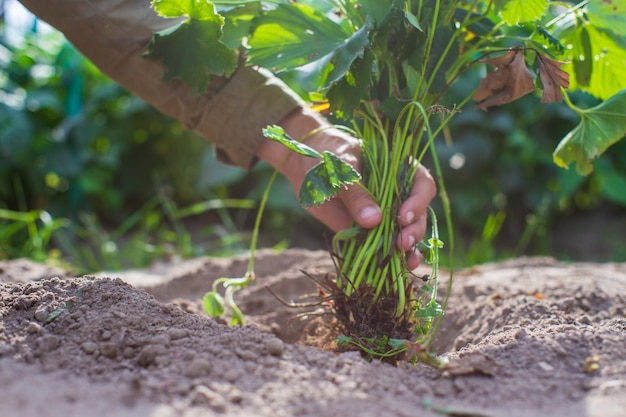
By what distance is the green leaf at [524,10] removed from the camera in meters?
1.27

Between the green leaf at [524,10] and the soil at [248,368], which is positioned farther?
the green leaf at [524,10]

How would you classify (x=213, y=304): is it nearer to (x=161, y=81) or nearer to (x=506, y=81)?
(x=161, y=81)

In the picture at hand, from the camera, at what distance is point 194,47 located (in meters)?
1.35

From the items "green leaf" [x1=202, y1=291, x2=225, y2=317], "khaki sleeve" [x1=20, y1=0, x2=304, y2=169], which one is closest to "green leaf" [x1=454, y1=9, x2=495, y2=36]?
"khaki sleeve" [x1=20, y1=0, x2=304, y2=169]

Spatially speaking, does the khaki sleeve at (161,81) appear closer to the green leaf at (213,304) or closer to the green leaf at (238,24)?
the green leaf at (238,24)

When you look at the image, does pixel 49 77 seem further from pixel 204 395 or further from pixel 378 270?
pixel 204 395

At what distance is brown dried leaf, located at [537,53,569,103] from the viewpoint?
1278 millimetres

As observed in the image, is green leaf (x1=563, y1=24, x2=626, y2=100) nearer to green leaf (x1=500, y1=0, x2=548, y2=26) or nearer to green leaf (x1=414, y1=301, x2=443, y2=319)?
green leaf (x1=500, y1=0, x2=548, y2=26)

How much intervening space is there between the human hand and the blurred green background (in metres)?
1.79

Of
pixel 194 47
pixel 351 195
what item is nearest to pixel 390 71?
pixel 351 195

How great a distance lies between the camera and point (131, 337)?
1168mm

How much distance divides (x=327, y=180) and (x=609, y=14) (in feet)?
2.57

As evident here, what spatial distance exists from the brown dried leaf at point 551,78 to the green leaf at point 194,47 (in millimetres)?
640

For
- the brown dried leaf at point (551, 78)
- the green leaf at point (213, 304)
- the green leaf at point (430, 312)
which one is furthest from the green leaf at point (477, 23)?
the green leaf at point (213, 304)
